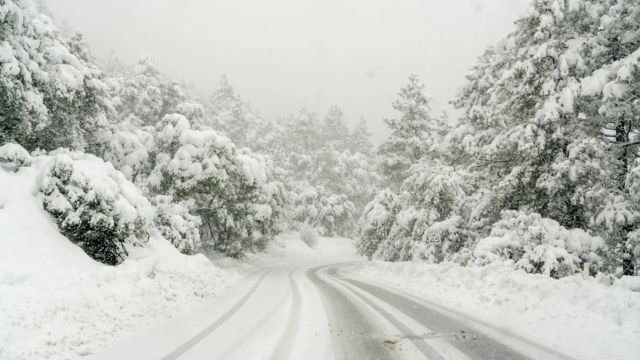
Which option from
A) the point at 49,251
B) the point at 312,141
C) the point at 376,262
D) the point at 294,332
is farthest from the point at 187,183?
the point at 312,141

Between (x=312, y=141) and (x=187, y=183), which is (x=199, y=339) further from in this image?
(x=312, y=141)

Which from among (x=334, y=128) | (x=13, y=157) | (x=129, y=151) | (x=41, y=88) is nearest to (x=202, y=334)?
(x=13, y=157)

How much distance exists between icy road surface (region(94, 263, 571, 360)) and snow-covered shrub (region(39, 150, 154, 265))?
135 inches

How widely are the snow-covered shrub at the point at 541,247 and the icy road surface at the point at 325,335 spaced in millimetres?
3960

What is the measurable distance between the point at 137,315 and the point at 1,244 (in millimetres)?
3110

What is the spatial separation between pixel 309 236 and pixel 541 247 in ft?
136

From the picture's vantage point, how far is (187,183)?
80.4 feet

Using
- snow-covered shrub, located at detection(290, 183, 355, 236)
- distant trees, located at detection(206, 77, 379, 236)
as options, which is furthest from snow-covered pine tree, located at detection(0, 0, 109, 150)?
snow-covered shrub, located at detection(290, 183, 355, 236)

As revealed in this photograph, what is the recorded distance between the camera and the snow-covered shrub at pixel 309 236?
183ft

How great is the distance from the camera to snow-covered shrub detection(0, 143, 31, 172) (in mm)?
A: 13008

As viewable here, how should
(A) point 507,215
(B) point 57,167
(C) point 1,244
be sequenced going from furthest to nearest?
(A) point 507,215, (B) point 57,167, (C) point 1,244

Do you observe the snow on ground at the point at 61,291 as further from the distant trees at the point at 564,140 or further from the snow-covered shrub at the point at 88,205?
the distant trees at the point at 564,140

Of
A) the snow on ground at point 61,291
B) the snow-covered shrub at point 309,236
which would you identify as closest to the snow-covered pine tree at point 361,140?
the snow-covered shrub at point 309,236

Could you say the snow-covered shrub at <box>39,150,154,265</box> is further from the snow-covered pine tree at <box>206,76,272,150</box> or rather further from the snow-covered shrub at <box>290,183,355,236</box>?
the snow-covered shrub at <box>290,183,355,236</box>
